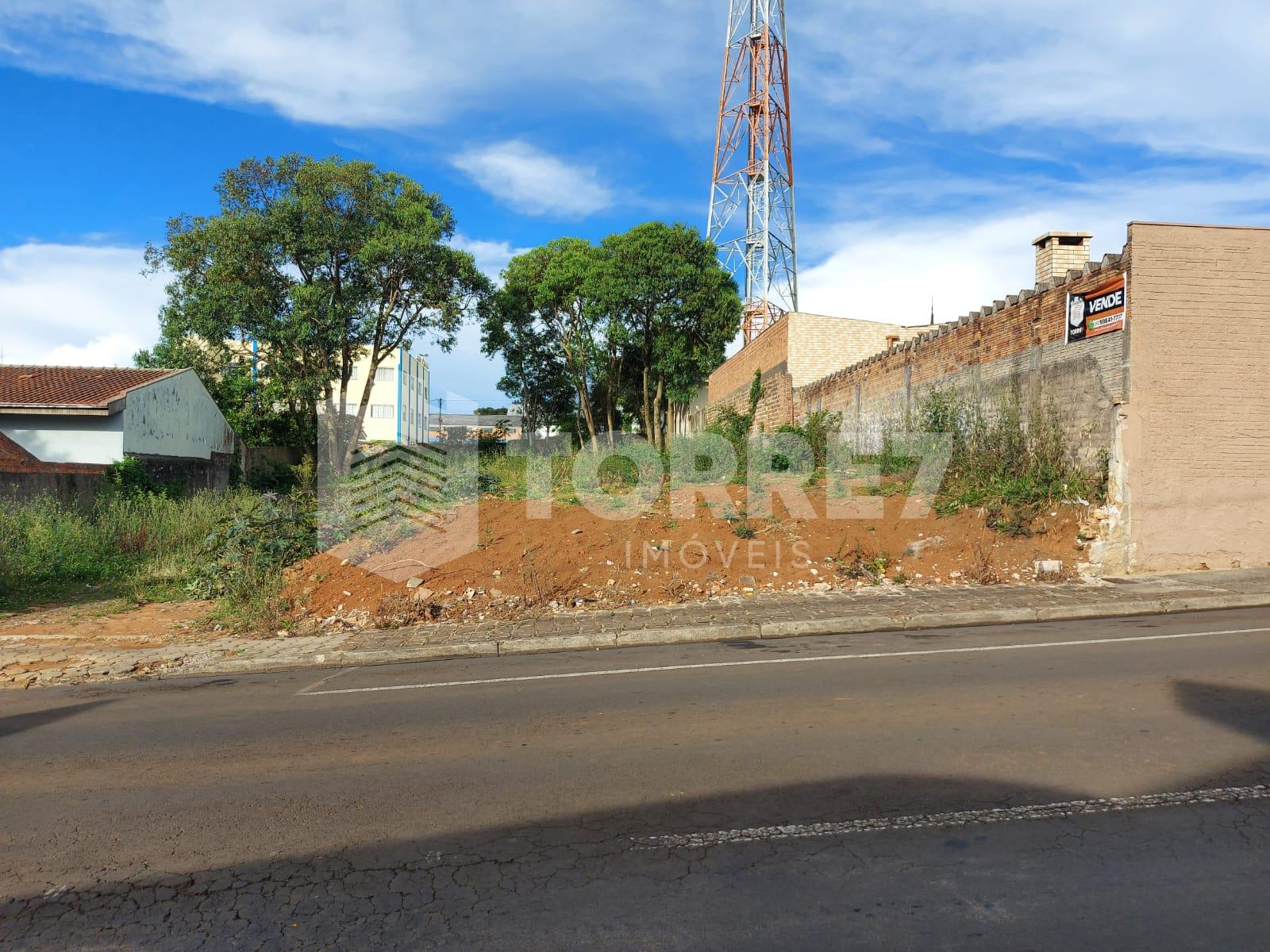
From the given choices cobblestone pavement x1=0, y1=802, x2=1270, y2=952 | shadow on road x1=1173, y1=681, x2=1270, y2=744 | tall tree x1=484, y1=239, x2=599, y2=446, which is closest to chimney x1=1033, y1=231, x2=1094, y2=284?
shadow on road x1=1173, y1=681, x2=1270, y2=744

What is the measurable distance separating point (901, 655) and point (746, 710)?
262 centimetres

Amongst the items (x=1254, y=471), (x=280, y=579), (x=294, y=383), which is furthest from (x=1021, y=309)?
(x=294, y=383)

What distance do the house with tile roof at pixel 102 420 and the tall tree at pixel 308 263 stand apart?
2.30 m

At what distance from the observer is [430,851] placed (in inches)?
156

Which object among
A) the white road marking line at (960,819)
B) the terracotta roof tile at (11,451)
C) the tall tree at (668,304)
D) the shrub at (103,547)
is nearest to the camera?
the white road marking line at (960,819)

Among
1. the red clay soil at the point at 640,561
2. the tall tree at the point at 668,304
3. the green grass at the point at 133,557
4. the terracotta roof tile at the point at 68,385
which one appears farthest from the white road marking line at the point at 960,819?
the tall tree at the point at 668,304

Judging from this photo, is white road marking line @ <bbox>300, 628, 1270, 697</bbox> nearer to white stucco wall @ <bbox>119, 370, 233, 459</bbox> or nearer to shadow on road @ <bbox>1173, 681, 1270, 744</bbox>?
shadow on road @ <bbox>1173, 681, 1270, 744</bbox>

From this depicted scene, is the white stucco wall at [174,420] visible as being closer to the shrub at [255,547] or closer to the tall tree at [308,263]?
the tall tree at [308,263]

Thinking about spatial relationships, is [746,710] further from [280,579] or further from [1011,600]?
[280,579]

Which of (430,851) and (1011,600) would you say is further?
Result: (1011,600)

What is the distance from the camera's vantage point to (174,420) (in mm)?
27141

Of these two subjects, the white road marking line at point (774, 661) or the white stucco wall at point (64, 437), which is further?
the white stucco wall at point (64, 437)

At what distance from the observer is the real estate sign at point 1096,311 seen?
12.2 meters

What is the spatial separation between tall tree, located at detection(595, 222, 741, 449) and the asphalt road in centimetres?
2304
